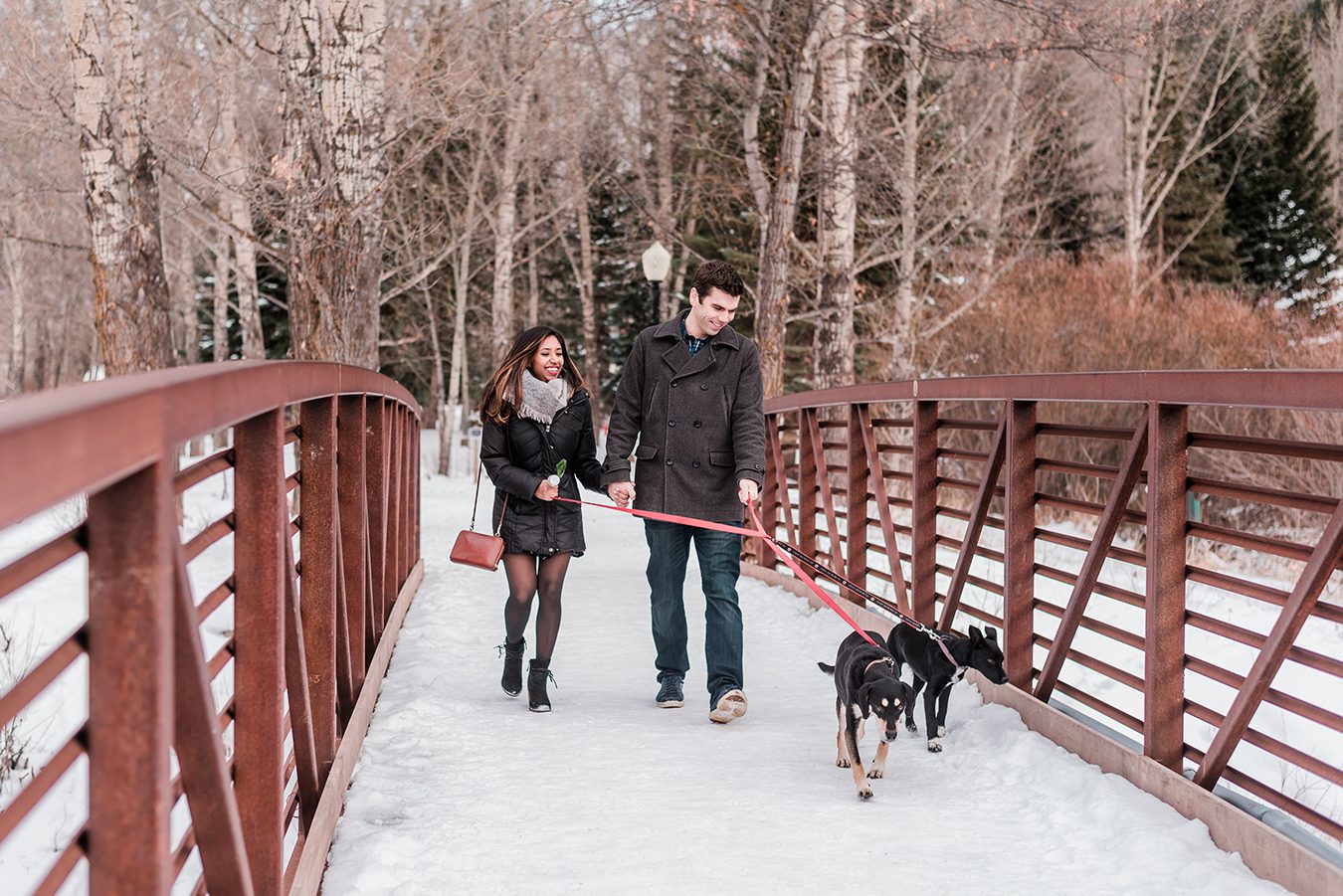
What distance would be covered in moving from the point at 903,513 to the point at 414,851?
35.0 ft

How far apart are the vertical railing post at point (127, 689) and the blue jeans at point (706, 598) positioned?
384cm

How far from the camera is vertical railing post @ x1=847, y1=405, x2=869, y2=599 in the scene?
7.70m

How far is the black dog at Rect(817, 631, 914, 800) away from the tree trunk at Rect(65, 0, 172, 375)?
785 centimetres

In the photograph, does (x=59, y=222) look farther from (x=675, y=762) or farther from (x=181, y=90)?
(x=675, y=762)

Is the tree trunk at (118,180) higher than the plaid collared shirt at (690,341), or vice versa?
the tree trunk at (118,180)

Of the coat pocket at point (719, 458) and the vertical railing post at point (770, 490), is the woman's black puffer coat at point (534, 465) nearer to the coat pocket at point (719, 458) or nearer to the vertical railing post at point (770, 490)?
the coat pocket at point (719, 458)

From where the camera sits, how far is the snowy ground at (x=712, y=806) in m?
3.48

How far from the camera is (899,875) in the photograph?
11.5ft

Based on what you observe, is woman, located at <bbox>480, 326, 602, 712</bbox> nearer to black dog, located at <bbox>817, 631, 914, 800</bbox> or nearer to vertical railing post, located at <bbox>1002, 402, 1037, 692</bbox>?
black dog, located at <bbox>817, 631, 914, 800</bbox>

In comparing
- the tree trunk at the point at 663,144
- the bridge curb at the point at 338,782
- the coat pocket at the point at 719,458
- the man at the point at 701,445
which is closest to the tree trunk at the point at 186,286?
the tree trunk at the point at 663,144

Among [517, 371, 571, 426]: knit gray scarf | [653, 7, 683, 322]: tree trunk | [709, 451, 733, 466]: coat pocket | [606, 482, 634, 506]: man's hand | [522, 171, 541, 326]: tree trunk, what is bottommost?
[606, 482, 634, 506]: man's hand

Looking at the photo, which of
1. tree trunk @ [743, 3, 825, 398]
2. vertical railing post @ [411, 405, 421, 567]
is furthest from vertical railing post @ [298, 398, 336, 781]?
tree trunk @ [743, 3, 825, 398]

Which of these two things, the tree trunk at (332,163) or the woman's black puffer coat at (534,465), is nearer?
the woman's black puffer coat at (534,465)

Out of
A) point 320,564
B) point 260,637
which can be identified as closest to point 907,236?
point 320,564
